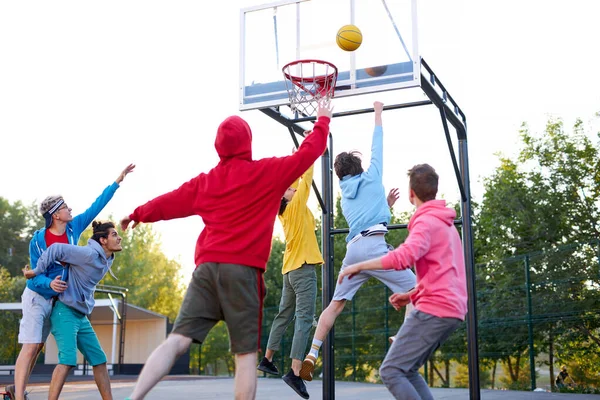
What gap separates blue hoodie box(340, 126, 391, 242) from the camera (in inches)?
212

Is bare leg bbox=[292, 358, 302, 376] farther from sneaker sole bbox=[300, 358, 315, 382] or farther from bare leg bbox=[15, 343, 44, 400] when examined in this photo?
bare leg bbox=[15, 343, 44, 400]

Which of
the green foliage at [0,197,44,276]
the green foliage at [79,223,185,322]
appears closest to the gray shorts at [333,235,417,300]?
the green foliage at [79,223,185,322]

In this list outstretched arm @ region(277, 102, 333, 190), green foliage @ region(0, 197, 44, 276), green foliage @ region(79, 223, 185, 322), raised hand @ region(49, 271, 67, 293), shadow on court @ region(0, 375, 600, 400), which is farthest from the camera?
green foliage @ region(0, 197, 44, 276)

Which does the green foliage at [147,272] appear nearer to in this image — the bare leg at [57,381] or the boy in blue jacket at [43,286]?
the boy in blue jacket at [43,286]

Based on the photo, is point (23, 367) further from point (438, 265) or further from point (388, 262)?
point (438, 265)

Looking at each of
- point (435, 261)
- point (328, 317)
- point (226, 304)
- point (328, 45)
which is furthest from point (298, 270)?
point (435, 261)

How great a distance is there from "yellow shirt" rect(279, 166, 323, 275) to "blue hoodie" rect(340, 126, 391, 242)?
603 mm

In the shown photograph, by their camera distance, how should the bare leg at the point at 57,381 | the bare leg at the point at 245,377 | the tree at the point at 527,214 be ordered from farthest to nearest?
the tree at the point at 527,214 < the bare leg at the point at 57,381 < the bare leg at the point at 245,377

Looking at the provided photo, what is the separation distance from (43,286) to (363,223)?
2.61 m

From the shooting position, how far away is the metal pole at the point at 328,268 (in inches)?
254

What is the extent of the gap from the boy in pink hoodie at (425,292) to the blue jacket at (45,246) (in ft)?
9.39

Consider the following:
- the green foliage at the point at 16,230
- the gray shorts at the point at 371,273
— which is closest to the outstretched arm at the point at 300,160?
the gray shorts at the point at 371,273

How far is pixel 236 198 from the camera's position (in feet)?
12.3

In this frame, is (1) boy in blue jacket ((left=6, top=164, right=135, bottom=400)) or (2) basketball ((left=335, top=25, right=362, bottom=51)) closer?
(1) boy in blue jacket ((left=6, top=164, right=135, bottom=400))
